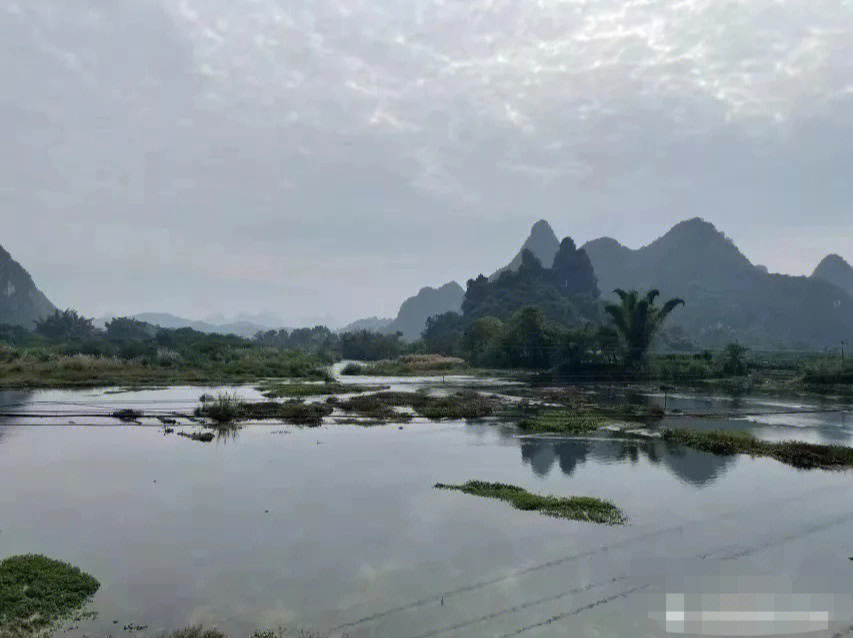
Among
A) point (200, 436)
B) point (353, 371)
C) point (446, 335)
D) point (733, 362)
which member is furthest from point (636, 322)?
point (446, 335)

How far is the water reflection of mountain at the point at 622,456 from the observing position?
2250cm

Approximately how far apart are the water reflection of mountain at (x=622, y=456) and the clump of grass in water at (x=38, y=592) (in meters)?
15.1

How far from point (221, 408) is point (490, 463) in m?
17.6

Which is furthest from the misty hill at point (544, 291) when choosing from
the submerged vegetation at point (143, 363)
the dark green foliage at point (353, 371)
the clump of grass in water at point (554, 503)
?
the clump of grass in water at point (554, 503)

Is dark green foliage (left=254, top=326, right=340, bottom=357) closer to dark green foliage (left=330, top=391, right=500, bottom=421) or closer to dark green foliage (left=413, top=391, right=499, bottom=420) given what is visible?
dark green foliage (left=330, top=391, right=500, bottom=421)

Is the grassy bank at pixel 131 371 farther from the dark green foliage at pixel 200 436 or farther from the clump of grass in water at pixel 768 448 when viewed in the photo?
the clump of grass in water at pixel 768 448

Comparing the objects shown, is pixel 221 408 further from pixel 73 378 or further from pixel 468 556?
pixel 73 378

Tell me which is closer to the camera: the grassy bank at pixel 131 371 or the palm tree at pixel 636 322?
the grassy bank at pixel 131 371

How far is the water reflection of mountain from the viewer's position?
2250 cm

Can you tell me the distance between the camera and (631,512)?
17266 mm

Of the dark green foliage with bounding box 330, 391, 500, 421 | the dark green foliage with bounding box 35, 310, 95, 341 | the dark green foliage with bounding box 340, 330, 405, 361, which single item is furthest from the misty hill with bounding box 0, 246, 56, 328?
the dark green foliage with bounding box 330, 391, 500, 421

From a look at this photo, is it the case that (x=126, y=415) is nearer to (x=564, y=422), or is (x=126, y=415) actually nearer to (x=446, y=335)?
(x=564, y=422)

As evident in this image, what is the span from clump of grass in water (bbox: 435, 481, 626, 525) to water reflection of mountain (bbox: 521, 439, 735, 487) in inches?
132

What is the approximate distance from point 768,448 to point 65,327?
4730 inches
